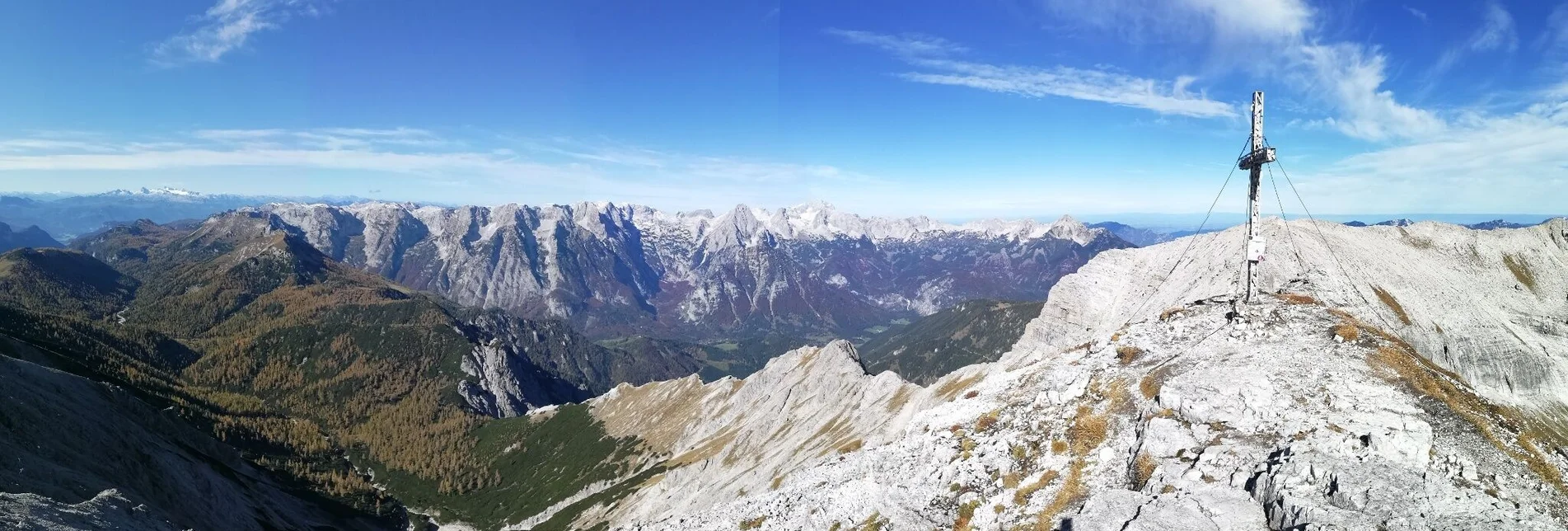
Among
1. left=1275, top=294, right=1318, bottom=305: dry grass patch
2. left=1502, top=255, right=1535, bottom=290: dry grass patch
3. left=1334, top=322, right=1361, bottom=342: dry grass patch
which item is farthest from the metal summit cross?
left=1502, top=255, right=1535, bottom=290: dry grass patch

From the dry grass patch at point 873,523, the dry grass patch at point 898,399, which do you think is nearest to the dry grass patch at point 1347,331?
the dry grass patch at point 873,523

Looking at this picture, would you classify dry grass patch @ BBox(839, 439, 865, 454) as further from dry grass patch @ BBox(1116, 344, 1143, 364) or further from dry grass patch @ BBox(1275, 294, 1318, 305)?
→ dry grass patch @ BBox(1275, 294, 1318, 305)

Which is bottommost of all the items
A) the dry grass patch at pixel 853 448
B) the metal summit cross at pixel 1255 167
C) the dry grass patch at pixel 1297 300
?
the dry grass patch at pixel 853 448

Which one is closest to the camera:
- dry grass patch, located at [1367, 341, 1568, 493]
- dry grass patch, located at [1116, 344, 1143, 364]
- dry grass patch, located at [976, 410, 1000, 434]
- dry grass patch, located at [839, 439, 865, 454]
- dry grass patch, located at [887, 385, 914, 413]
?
dry grass patch, located at [1367, 341, 1568, 493]

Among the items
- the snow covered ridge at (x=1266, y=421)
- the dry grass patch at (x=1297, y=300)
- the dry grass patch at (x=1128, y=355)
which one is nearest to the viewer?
the snow covered ridge at (x=1266, y=421)

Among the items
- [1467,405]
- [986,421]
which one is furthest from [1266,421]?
[986,421]

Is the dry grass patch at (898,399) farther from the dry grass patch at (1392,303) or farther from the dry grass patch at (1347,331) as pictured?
the dry grass patch at (1347,331)
